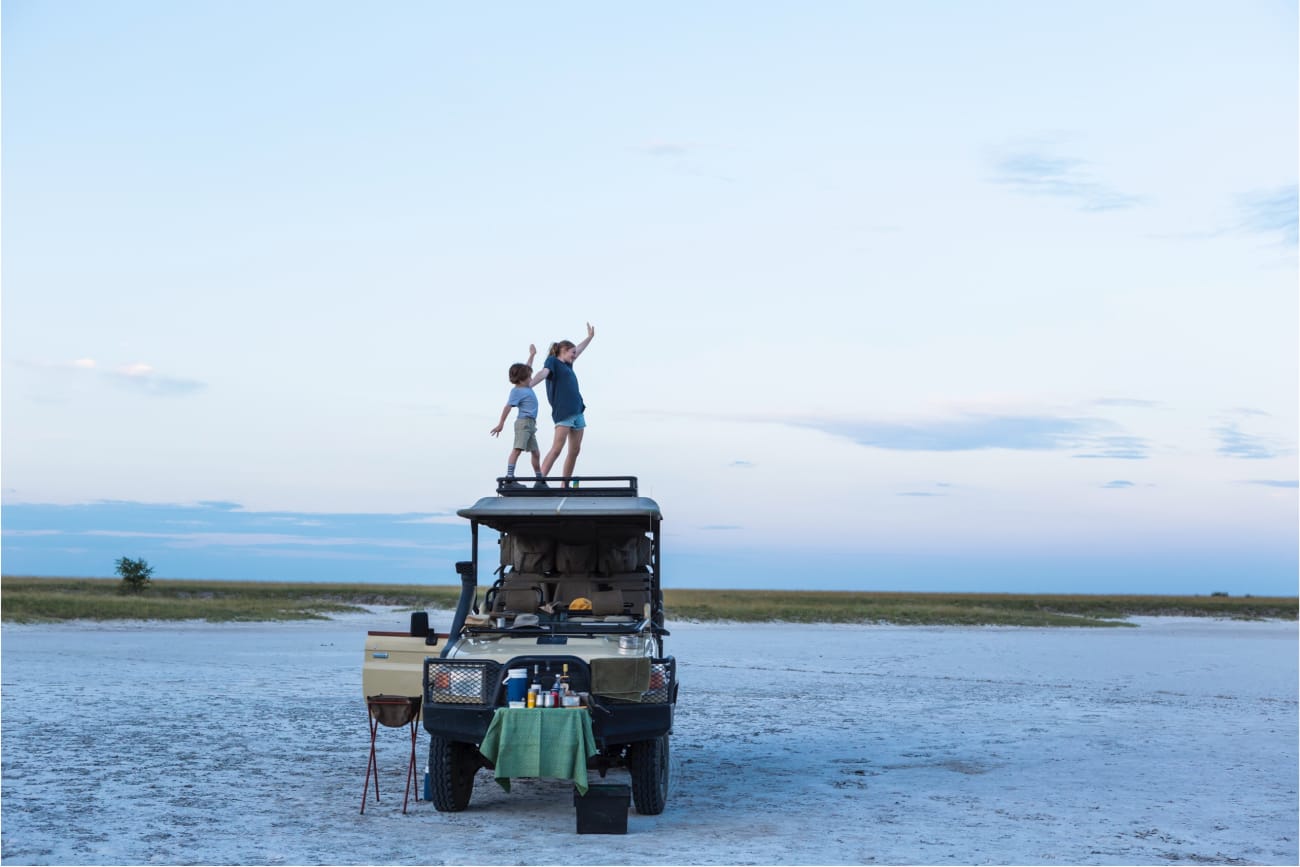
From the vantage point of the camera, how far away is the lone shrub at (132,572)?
6938cm

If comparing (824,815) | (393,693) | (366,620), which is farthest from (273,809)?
(366,620)

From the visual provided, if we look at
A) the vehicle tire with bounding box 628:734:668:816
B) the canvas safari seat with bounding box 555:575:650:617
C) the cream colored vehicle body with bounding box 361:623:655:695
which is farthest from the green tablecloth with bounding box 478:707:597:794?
the canvas safari seat with bounding box 555:575:650:617

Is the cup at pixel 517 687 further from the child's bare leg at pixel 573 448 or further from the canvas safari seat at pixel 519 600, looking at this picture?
the child's bare leg at pixel 573 448

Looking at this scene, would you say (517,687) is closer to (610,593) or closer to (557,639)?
(557,639)

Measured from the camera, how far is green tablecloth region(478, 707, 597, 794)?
1090 centimetres

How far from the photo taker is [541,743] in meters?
11.0

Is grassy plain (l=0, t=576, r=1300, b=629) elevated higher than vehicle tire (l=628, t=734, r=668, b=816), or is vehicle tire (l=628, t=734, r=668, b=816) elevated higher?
vehicle tire (l=628, t=734, r=668, b=816)

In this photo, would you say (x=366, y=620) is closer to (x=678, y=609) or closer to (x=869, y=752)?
(x=678, y=609)

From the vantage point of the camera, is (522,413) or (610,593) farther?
(522,413)

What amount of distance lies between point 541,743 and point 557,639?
134 centimetres

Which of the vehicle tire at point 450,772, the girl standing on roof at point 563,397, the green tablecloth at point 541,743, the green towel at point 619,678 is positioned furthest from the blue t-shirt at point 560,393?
the green tablecloth at point 541,743

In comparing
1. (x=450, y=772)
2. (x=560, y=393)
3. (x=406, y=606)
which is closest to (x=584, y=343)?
(x=560, y=393)

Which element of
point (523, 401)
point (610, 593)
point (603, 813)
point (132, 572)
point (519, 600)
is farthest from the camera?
point (132, 572)

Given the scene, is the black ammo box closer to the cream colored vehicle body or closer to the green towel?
the green towel
